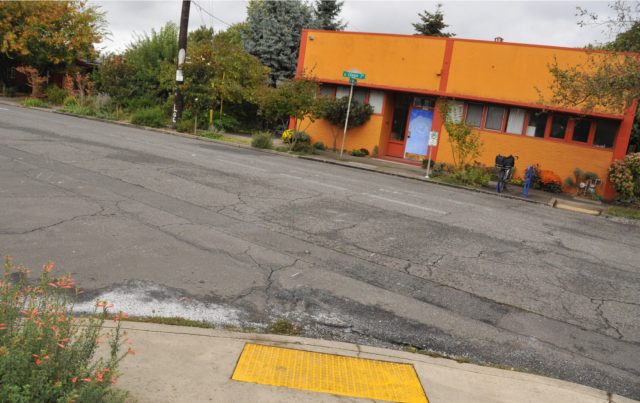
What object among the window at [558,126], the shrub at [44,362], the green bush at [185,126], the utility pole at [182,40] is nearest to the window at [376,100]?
the window at [558,126]

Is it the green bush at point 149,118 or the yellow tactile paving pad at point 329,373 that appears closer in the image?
the yellow tactile paving pad at point 329,373

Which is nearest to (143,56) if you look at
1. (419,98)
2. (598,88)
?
(419,98)

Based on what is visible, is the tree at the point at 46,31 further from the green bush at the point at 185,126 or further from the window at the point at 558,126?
the window at the point at 558,126

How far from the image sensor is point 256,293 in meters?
5.99

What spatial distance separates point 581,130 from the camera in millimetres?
20281

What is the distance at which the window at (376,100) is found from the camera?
964 inches

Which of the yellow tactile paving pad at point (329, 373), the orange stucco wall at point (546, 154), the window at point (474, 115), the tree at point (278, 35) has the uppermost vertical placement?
the tree at point (278, 35)

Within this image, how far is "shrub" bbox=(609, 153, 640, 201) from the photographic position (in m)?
18.2

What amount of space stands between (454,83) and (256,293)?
61.1 feet

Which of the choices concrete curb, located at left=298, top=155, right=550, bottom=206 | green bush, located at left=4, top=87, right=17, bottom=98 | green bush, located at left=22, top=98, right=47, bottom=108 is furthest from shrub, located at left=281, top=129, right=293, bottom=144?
green bush, located at left=4, top=87, right=17, bottom=98

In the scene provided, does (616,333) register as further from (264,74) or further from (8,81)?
(8,81)

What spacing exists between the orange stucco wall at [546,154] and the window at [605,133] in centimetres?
27

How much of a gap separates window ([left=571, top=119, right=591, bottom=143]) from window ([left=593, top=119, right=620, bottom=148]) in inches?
12.7

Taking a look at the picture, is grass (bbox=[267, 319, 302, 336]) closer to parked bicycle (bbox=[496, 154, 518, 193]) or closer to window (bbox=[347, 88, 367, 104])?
parked bicycle (bbox=[496, 154, 518, 193])
